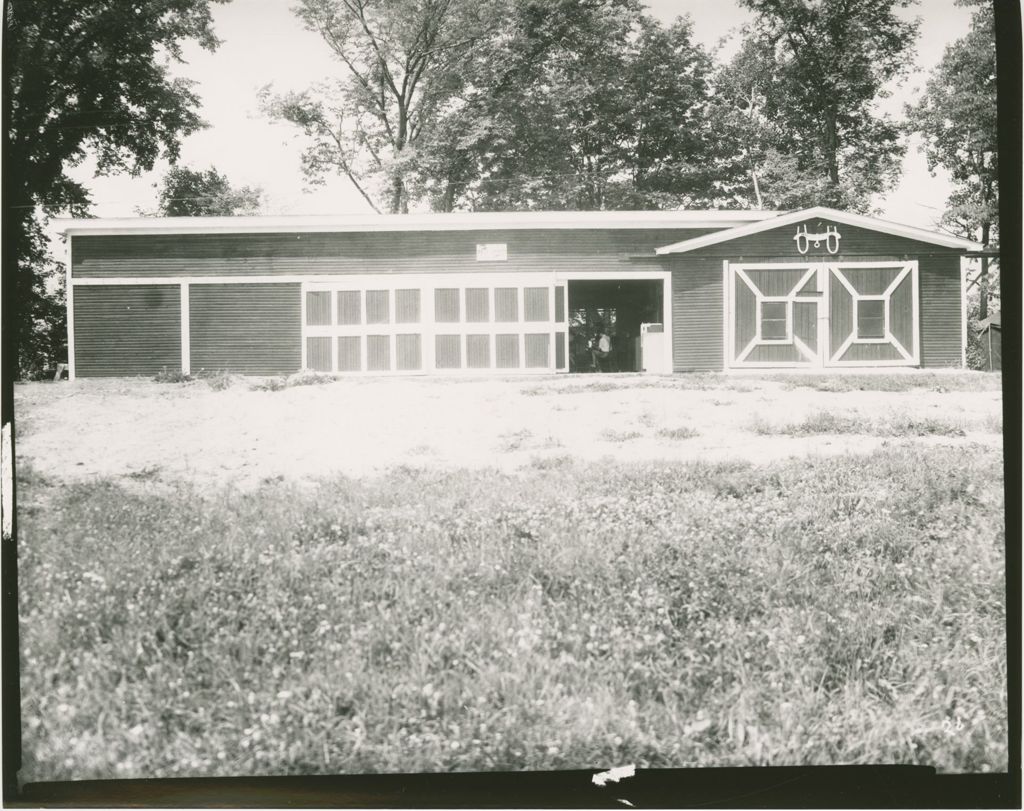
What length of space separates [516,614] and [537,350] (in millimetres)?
1982

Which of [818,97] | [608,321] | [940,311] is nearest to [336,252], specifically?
[608,321]

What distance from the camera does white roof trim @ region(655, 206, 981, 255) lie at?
172 inches

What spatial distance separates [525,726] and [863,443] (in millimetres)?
3091

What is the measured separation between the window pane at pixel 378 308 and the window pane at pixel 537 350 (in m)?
0.97

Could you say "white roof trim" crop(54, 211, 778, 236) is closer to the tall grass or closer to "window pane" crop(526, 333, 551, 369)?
"window pane" crop(526, 333, 551, 369)

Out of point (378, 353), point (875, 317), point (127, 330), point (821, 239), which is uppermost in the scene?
point (821, 239)

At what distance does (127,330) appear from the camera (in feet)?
12.5

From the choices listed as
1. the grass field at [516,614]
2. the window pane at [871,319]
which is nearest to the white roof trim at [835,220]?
the window pane at [871,319]

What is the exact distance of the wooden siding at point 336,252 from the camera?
154 inches

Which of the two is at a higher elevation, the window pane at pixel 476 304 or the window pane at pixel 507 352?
the window pane at pixel 476 304

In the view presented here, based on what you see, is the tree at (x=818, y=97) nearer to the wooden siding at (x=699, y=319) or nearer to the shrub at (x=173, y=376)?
the wooden siding at (x=699, y=319)

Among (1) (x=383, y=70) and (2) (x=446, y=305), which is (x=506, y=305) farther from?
(1) (x=383, y=70)

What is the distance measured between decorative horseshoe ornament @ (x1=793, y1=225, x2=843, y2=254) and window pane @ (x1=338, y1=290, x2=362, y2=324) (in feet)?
11.8

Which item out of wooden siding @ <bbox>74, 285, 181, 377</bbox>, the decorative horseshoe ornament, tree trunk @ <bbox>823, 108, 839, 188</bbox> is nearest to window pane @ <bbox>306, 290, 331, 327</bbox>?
wooden siding @ <bbox>74, 285, 181, 377</bbox>
